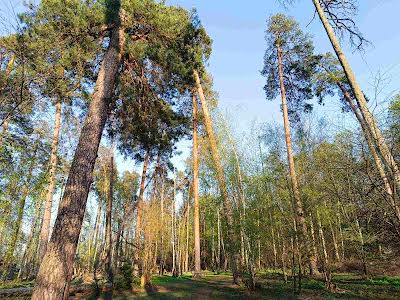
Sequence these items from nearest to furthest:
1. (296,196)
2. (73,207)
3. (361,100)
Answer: (73,207) < (361,100) < (296,196)

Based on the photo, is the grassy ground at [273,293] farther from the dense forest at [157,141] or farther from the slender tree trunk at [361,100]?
the slender tree trunk at [361,100]

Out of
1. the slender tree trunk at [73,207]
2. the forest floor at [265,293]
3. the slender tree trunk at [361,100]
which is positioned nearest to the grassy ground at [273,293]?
the forest floor at [265,293]

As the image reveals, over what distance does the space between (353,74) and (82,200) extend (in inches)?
→ 213

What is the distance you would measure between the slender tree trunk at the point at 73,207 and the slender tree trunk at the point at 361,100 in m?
4.56

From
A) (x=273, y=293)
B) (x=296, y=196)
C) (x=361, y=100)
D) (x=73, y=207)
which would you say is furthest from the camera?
(x=296, y=196)

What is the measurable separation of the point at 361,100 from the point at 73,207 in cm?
517

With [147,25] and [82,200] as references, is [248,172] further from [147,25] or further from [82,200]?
[82,200]

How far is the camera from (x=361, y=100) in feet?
16.7

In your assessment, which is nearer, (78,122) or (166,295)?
(166,295)

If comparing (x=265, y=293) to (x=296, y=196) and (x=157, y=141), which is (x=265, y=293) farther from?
(x=157, y=141)

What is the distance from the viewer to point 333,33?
6.07 m

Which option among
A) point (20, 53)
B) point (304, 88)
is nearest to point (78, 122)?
point (20, 53)

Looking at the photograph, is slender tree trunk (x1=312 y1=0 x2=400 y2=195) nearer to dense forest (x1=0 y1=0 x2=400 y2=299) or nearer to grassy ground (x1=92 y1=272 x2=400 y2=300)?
dense forest (x1=0 y1=0 x2=400 y2=299)

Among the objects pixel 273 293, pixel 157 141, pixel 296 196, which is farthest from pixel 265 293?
pixel 157 141
